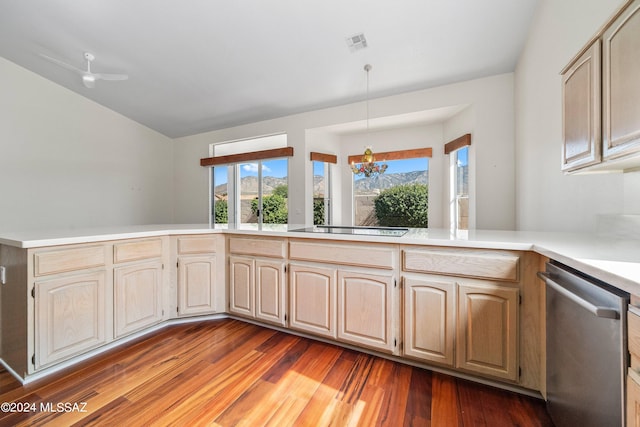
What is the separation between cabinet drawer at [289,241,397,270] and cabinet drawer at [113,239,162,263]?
3.97 ft

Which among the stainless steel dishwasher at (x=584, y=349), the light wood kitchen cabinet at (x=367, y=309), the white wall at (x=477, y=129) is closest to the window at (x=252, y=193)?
the white wall at (x=477, y=129)

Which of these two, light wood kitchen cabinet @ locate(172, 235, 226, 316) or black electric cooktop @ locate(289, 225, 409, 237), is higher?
black electric cooktop @ locate(289, 225, 409, 237)

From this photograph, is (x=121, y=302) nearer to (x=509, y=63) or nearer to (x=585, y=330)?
(x=585, y=330)

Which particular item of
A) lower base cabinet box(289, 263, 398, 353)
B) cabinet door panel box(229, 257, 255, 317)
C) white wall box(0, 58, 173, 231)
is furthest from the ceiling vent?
white wall box(0, 58, 173, 231)

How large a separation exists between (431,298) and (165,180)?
5.41m

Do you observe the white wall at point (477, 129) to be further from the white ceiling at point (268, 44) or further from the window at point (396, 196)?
the window at point (396, 196)

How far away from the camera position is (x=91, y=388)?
1588 mm

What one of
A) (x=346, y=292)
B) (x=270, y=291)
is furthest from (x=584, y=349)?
(x=270, y=291)

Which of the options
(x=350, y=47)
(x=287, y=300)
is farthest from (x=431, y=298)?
(x=350, y=47)

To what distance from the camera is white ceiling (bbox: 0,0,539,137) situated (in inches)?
91.1

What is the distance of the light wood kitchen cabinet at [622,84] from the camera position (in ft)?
3.09

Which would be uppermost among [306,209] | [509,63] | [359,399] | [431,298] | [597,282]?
[509,63]

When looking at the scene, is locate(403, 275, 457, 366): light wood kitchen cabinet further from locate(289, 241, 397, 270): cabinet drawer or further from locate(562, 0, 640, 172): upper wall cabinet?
locate(562, 0, 640, 172): upper wall cabinet

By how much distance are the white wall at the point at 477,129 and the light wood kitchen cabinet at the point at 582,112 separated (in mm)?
1560
